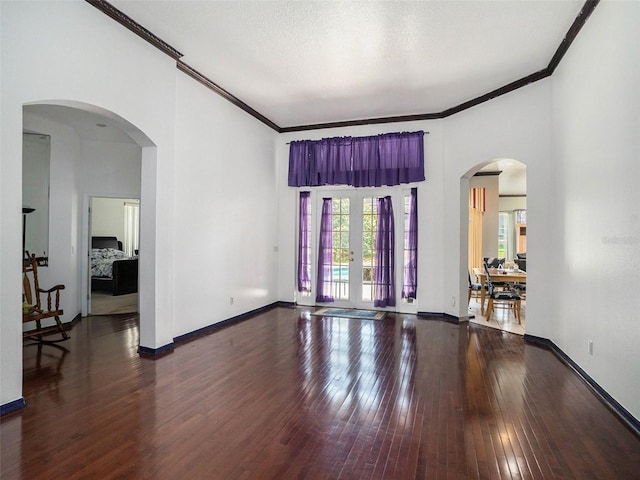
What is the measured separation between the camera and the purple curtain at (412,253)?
6309mm

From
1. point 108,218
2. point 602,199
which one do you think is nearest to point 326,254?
point 602,199

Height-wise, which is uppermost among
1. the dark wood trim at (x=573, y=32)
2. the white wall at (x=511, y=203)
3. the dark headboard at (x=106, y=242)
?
the dark wood trim at (x=573, y=32)

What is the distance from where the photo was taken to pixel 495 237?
960 centimetres

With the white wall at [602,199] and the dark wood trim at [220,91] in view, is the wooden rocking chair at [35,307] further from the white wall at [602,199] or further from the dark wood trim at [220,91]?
the white wall at [602,199]

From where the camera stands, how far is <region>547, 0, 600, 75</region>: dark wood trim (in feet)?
10.7

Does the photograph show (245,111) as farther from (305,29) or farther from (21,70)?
(21,70)

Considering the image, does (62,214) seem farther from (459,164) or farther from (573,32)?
(573,32)

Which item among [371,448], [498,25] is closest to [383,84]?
[498,25]

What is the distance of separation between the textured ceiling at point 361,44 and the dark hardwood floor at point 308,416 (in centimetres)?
347

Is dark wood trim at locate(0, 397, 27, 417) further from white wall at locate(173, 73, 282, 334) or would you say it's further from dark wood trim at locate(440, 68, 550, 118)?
dark wood trim at locate(440, 68, 550, 118)

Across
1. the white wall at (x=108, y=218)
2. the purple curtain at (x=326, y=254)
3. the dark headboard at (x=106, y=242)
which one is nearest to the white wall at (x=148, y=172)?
the purple curtain at (x=326, y=254)

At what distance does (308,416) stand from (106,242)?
9659mm

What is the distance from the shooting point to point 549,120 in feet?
15.1

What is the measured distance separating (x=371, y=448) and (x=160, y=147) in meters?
3.68
